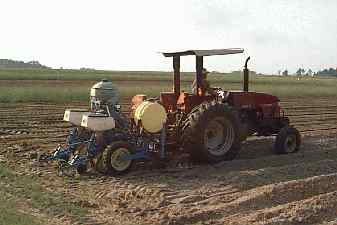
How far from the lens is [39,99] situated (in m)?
24.4

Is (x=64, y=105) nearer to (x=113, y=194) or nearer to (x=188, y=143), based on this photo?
(x=188, y=143)

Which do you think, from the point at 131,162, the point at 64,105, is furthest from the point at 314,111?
the point at 131,162

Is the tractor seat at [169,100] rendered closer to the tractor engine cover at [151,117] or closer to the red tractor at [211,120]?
the red tractor at [211,120]

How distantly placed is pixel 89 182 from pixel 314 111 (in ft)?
48.9

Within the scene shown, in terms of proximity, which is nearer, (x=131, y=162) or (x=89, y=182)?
(x=89, y=182)

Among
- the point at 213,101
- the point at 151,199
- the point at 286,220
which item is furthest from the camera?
the point at 213,101

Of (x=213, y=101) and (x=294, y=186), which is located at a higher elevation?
(x=213, y=101)

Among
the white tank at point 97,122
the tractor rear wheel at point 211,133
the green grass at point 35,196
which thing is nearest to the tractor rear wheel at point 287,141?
the tractor rear wheel at point 211,133

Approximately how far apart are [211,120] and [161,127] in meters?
0.87

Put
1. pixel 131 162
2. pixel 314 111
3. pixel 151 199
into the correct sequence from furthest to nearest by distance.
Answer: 1. pixel 314 111
2. pixel 131 162
3. pixel 151 199

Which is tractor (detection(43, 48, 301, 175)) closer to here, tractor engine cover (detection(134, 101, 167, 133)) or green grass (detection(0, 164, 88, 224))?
tractor engine cover (detection(134, 101, 167, 133))

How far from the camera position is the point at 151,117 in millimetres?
9375

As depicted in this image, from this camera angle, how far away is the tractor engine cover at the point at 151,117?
936 centimetres

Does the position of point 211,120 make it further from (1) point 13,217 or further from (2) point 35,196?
(1) point 13,217
